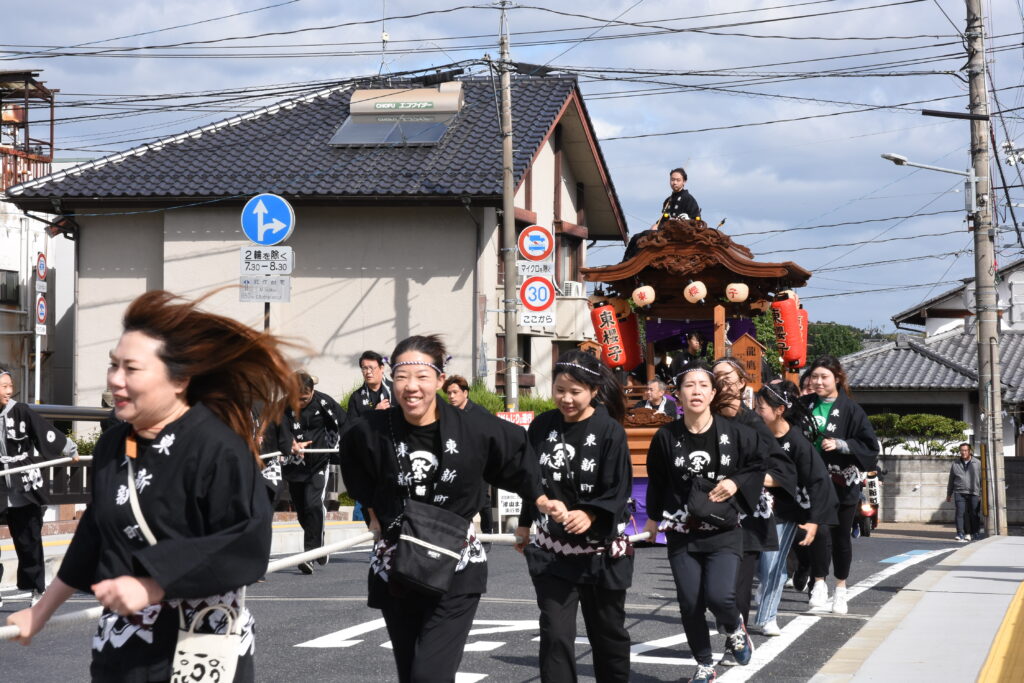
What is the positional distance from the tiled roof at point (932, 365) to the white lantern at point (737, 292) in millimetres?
18888

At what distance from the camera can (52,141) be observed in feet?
103

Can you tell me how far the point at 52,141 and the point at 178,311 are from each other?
98.8 ft

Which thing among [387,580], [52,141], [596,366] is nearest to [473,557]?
[387,580]

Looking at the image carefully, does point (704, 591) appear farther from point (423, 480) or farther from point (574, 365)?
point (423, 480)

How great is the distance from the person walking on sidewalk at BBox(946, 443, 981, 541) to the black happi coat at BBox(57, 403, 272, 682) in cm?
2491

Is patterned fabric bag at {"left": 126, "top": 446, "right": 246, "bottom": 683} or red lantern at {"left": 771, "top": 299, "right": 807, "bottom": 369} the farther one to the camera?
red lantern at {"left": 771, "top": 299, "right": 807, "bottom": 369}

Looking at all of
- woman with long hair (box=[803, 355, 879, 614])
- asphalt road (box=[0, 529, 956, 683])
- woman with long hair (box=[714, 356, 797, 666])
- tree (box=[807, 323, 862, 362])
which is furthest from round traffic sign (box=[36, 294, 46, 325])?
tree (box=[807, 323, 862, 362])

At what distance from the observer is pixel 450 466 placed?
515cm

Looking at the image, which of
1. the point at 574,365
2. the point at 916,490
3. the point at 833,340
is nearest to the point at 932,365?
the point at 916,490

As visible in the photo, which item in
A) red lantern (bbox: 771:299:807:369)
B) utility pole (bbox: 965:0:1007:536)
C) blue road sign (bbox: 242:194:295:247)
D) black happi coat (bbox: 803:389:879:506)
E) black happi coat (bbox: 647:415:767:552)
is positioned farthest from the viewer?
utility pole (bbox: 965:0:1007:536)

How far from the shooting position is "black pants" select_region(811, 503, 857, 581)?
395 inches

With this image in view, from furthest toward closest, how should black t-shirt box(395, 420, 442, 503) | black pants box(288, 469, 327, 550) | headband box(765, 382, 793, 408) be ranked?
black pants box(288, 469, 327, 550), headband box(765, 382, 793, 408), black t-shirt box(395, 420, 442, 503)

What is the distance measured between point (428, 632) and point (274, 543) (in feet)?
32.0

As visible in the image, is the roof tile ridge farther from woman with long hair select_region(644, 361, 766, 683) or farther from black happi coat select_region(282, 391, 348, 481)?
woman with long hair select_region(644, 361, 766, 683)
